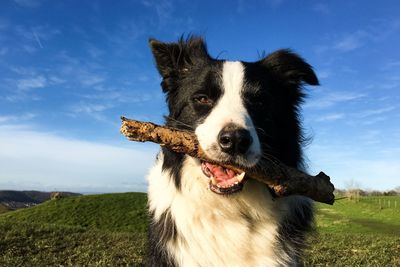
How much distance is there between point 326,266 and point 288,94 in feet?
19.4

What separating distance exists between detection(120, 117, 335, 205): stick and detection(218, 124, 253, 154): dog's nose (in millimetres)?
301

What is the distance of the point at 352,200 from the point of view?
32312mm

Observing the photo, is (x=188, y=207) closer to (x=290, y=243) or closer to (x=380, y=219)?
(x=290, y=243)

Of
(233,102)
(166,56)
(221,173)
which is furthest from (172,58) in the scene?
(221,173)

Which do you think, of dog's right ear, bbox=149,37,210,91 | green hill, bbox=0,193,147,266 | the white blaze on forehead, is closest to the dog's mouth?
the white blaze on forehead

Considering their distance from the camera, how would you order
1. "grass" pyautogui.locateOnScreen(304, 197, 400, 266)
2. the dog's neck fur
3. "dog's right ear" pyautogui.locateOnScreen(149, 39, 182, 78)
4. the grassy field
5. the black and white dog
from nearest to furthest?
the black and white dog < the dog's neck fur < "dog's right ear" pyautogui.locateOnScreen(149, 39, 182, 78) < the grassy field < "grass" pyautogui.locateOnScreen(304, 197, 400, 266)

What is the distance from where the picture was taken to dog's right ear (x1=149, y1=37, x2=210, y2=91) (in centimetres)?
547

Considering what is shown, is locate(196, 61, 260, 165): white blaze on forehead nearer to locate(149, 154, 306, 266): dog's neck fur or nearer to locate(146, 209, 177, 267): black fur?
locate(149, 154, 306, 266): dog's neck fur

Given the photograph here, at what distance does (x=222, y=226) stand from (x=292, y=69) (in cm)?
220

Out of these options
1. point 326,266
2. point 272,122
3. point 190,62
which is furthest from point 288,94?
point 326,266

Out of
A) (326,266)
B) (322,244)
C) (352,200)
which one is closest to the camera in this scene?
(326,266)

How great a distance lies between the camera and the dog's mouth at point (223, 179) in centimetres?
430

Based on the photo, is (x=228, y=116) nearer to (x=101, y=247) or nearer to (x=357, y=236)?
(x=101, y=247)

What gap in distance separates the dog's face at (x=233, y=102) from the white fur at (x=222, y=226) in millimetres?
278
